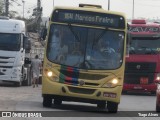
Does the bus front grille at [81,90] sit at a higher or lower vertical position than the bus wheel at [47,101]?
higher

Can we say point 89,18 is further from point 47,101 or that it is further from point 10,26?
point 10,26

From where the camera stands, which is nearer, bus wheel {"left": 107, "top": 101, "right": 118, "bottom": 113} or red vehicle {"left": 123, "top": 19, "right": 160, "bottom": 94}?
bus wheel {"left": 107, "top": 101, "right": 118, "bottom": 113}

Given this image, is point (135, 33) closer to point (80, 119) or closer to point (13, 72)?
point (13, 72)

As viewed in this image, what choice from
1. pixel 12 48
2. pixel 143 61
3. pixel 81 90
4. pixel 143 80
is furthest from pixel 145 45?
pixel 81 90

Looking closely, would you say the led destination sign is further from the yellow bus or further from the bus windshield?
the bus windshield

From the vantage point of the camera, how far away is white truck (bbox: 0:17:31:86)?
108ft

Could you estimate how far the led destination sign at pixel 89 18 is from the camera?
1902 cm

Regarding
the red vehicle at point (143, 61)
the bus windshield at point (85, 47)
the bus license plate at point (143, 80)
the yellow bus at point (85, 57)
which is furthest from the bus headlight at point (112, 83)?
the bus license plate at point (143, 80)

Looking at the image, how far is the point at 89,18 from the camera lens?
1911 cm

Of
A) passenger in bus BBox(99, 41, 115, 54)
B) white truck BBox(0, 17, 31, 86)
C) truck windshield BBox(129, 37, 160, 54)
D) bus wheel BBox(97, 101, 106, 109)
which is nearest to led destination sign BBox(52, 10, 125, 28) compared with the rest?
passenger in bus BBox(99, 41, 115, 54)

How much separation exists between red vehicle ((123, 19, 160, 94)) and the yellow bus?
39.0ft

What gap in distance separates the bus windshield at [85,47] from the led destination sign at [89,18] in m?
0.19

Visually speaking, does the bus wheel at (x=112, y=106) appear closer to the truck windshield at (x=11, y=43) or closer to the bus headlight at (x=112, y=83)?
the bus headlight at (x=112, y=83)

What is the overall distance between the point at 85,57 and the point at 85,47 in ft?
1.05
